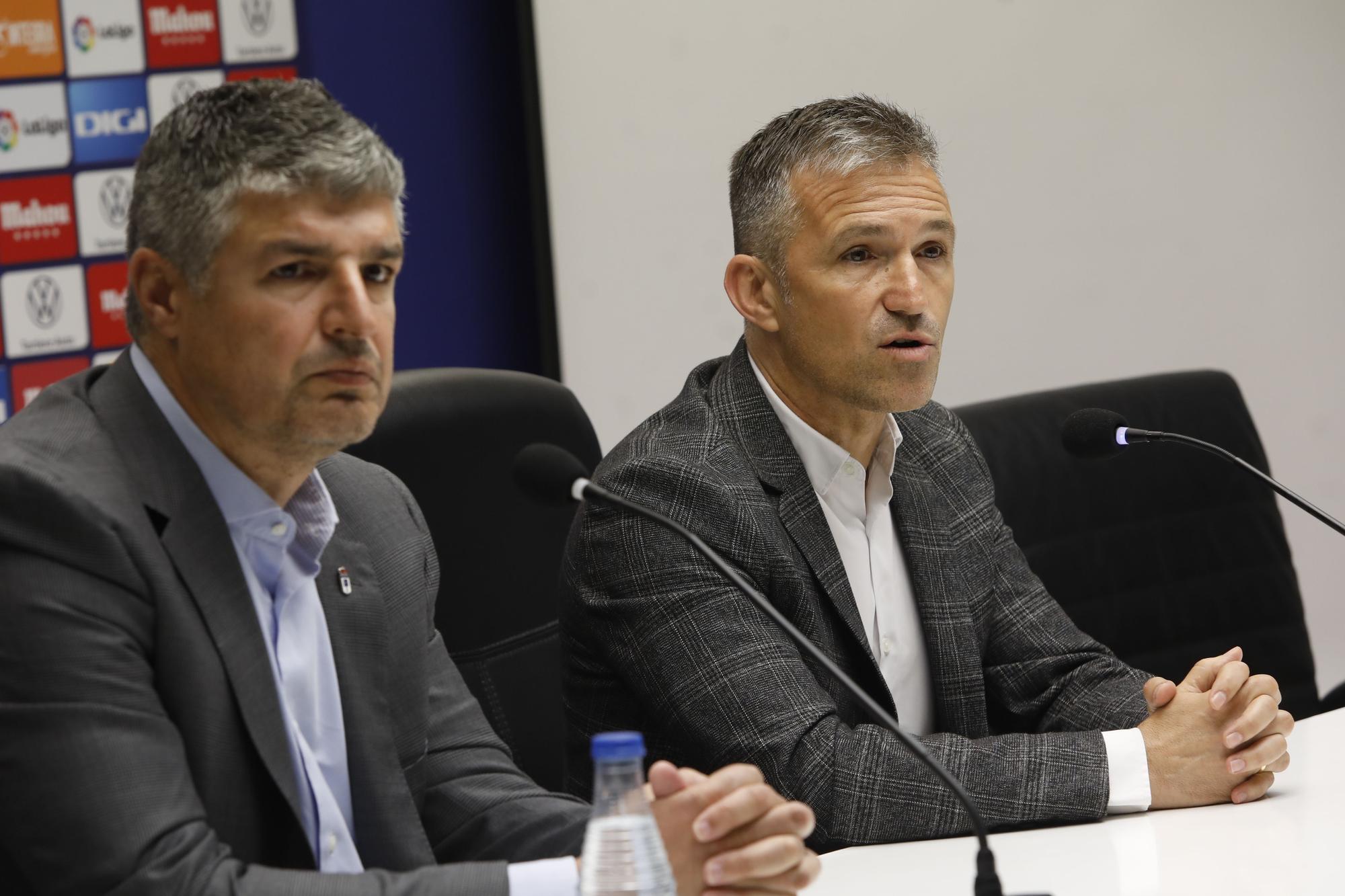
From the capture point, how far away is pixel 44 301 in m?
3.04

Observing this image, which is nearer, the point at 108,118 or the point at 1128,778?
the point at 1128,778

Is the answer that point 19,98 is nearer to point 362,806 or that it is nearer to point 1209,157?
point 362,806

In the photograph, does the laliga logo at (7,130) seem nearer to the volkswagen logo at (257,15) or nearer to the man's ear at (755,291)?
the volkswagen logo at (257,15)

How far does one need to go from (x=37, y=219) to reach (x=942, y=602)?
1.81 m

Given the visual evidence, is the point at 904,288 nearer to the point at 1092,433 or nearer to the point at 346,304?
the point at 1092,433

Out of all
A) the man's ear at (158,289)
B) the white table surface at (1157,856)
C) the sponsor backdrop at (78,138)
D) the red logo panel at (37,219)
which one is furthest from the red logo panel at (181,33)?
the white table surface at (1157,856)

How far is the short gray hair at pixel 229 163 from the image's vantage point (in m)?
1.50

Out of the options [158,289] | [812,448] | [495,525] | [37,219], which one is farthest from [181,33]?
[158,289]

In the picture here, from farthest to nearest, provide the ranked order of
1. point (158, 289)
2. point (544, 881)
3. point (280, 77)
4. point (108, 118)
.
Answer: point (108, 118) → point (280, 77) → point (158, 289) → point (544, 881)

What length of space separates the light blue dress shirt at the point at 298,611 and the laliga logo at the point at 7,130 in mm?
1603

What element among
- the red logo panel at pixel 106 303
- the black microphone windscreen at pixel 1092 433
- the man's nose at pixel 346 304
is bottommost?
the black microphone windscreen at pixel 1092 433

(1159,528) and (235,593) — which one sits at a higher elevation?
(235,593)

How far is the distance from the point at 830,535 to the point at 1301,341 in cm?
250

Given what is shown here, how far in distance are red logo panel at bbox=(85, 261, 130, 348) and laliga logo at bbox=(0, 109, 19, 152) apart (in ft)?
0.83
